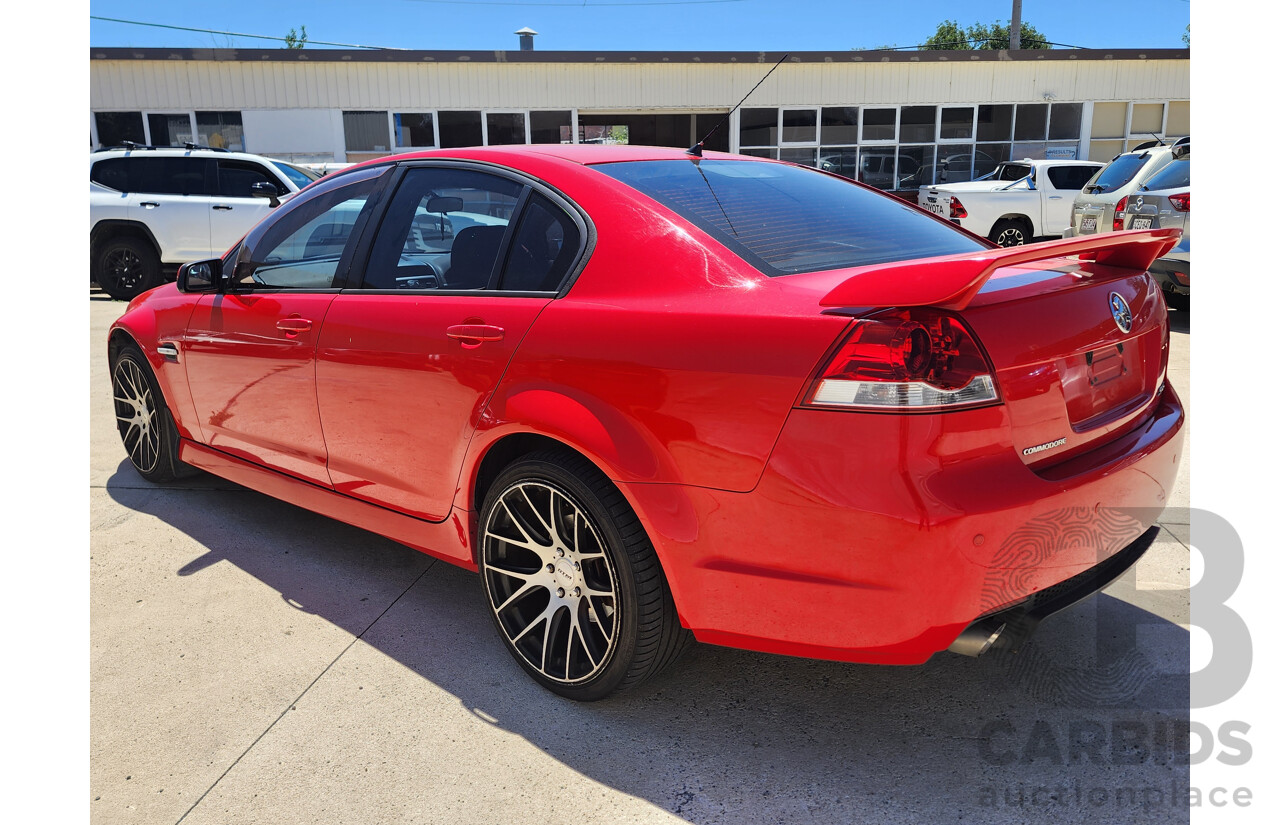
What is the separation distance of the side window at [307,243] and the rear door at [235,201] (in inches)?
323

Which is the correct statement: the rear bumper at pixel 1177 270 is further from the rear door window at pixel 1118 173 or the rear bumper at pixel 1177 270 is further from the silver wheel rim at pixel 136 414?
the silver wheel rim at pixel 136 414

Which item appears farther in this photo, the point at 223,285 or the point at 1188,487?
the point at 1188,487

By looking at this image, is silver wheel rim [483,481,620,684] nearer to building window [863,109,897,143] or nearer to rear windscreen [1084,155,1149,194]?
rear windscreen [1084,155,1149,194]

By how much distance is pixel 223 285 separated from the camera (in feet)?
12.1

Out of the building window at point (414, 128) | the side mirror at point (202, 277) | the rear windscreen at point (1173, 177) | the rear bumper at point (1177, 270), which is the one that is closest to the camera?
the side mirror at point (202, 277)

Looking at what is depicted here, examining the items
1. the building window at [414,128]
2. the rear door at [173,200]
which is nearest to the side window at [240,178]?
the rear door at [173,200]

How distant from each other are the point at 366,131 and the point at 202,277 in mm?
19900

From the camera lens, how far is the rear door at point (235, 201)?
36.7ft

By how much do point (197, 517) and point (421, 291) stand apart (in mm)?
2043

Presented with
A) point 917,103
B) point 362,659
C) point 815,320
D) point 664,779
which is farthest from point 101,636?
point 917,103

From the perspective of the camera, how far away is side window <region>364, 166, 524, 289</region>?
2838 millimetres

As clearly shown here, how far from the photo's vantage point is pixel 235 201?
11.2m

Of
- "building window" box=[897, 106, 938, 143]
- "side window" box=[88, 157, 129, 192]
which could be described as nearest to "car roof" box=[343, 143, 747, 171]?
"side window" box=[88, 157, 129, 192]

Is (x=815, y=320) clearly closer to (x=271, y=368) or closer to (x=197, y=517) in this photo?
(x=271, y=368)
